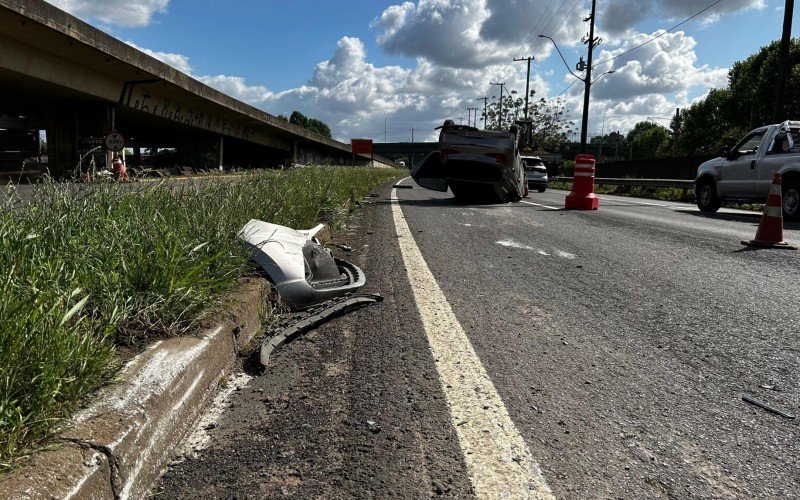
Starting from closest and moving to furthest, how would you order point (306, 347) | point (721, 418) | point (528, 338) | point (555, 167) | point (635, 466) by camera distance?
1. point (635, 466)
2. point (721, 418)
3. point (306, 347)
4. point (528, 338)
5. point (555, 167)

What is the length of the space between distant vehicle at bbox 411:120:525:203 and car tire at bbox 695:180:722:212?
4349mm

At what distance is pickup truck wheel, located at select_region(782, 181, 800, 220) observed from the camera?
1078 centimetres

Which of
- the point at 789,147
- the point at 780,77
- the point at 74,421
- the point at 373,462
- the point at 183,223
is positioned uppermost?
the point at 780,77

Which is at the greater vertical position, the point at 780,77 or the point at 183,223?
the point at 780,77

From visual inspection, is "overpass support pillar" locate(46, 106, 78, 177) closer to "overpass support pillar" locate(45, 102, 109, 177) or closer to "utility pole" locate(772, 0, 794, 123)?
"overpass support pillar" locate(45, 102, 109, 177)

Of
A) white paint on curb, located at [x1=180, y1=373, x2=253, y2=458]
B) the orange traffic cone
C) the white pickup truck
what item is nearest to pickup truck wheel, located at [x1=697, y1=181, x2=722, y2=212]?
the white pickup truck

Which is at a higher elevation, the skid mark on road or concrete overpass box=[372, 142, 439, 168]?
concrete overpass box=[372, 142, 439, 168]

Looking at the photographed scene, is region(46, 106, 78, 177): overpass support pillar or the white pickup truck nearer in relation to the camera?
the white pickup truck

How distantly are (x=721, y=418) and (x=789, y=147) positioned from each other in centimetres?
1134

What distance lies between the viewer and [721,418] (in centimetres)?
226

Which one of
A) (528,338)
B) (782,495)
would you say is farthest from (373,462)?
(528,338)

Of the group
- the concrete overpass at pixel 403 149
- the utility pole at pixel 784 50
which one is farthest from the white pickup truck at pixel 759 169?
the concrete overpass at pixel 403 149

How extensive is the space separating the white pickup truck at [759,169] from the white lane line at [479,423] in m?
10.2

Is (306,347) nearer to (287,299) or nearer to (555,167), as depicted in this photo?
(287,299)
